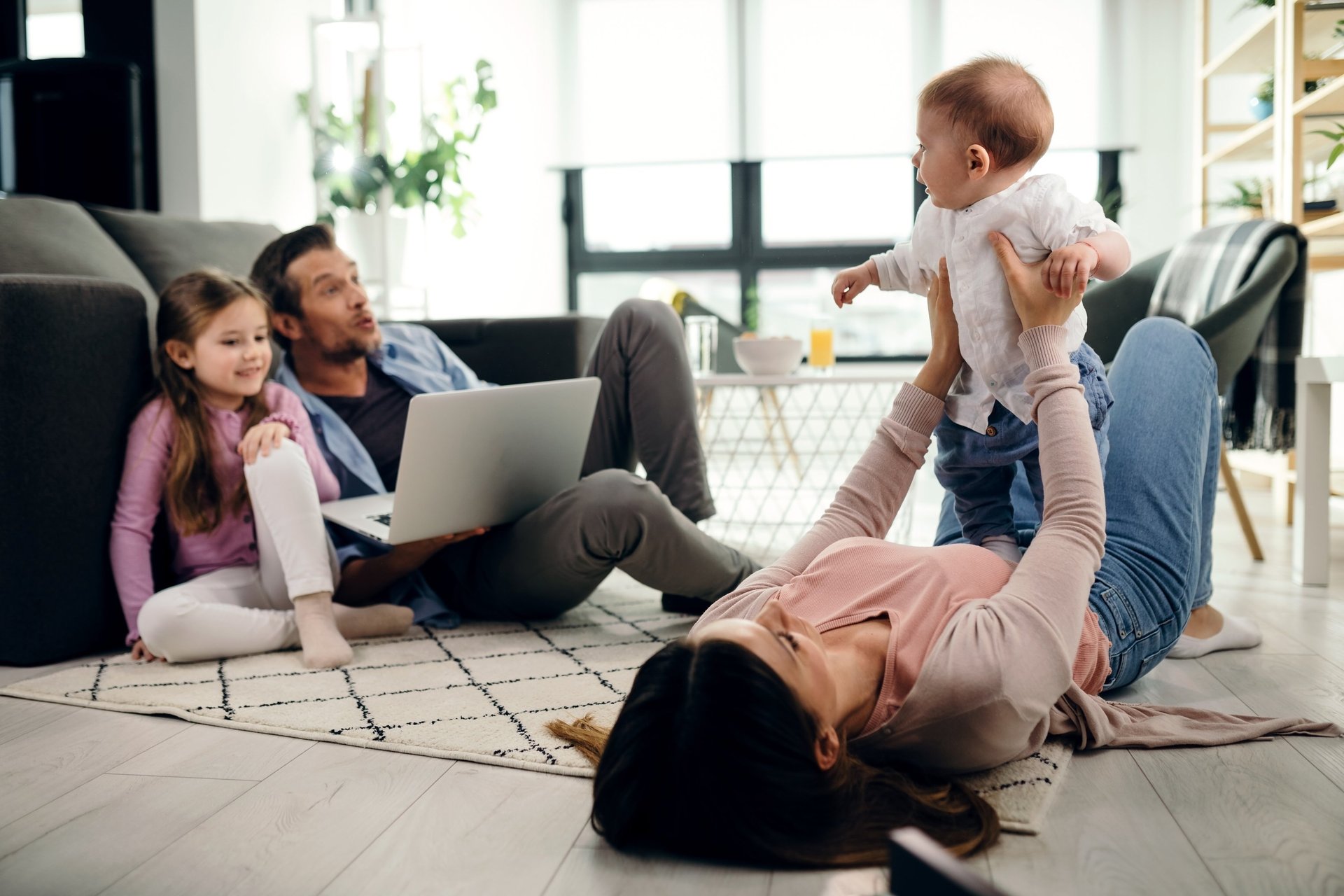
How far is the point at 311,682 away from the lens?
1.57 m

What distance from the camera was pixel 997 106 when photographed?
120 centimetres

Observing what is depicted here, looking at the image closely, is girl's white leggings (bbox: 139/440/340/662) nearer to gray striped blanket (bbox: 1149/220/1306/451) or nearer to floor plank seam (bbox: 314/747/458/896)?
Result: floor plank seam (bbox: 314/747/458/896)

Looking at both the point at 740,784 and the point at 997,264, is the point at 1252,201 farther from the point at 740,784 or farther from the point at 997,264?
the point at 740,784

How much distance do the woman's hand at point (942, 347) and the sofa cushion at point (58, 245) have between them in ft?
4.46

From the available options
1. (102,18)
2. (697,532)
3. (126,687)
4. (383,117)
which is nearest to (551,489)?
(697,532)

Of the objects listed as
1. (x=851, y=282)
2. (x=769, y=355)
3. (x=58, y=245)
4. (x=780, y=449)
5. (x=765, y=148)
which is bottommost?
(x=780, y=449)

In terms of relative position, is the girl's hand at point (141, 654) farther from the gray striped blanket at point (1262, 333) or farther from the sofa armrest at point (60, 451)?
the gray striped blanket at point (1262, 333)

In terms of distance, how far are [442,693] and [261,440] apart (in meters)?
0.56

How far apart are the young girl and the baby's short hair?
116 centimetres

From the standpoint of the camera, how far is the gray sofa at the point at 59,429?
1623mm

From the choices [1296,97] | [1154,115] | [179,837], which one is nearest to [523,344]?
[179,837]


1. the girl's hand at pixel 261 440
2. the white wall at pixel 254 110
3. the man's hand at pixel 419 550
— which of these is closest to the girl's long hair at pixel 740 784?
the man's hand at pixel 419 550

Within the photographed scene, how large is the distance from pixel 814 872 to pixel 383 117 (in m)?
3.22

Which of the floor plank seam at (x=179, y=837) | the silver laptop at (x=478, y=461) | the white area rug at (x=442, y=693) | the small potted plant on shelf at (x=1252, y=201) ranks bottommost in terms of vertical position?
the white area rug at (x=442, y=693)
